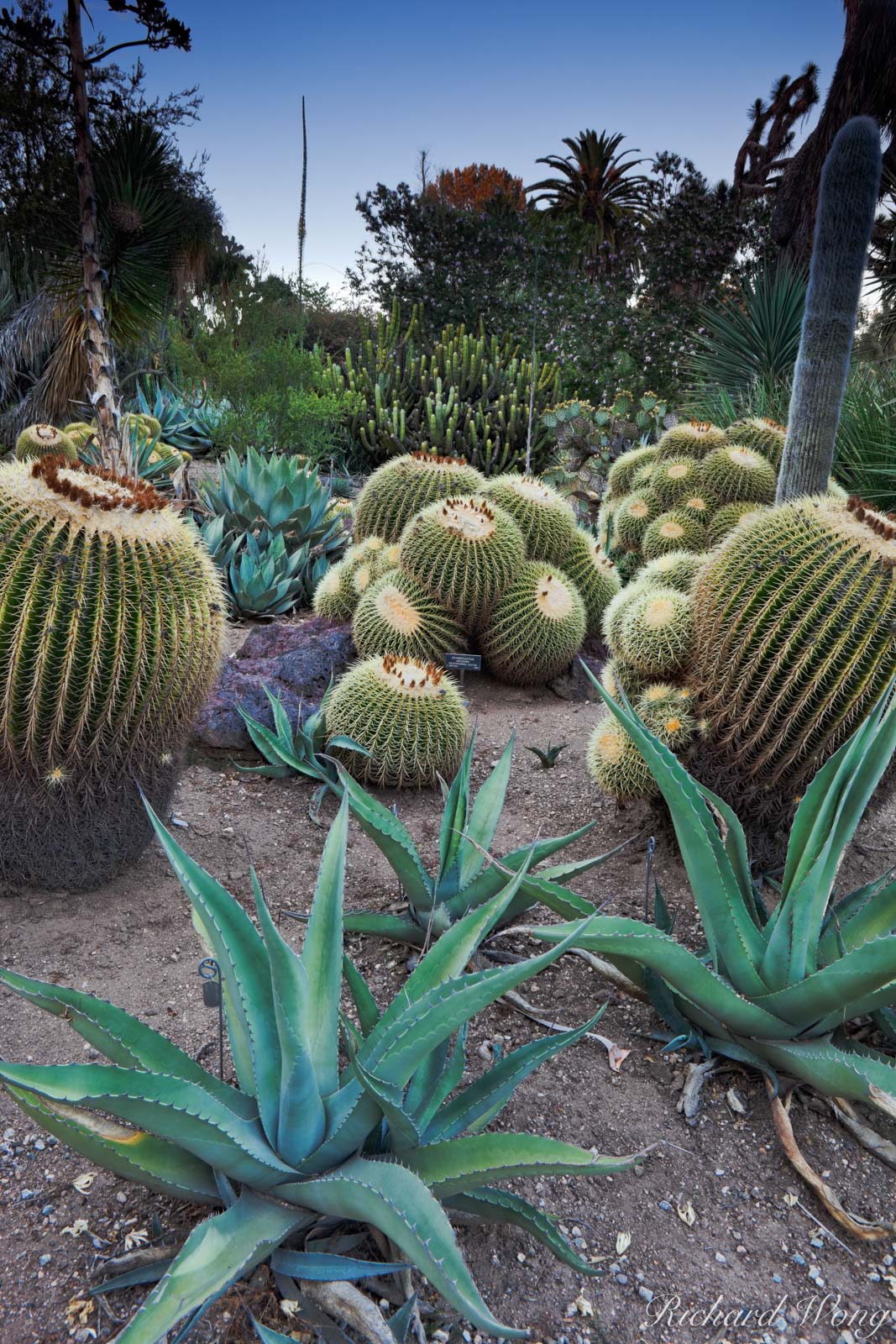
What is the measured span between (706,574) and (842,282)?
1.55 meters

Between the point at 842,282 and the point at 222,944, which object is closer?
the point at 222,944

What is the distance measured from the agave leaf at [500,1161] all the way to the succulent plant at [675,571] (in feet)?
8.25

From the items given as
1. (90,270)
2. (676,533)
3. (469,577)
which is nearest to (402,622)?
(469,577)

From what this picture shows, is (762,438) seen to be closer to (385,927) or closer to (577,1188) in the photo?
(385,927)

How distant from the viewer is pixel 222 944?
1579mm

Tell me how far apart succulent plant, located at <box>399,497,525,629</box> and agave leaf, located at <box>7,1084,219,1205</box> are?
3.14 meters

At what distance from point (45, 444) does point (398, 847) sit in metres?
4.12

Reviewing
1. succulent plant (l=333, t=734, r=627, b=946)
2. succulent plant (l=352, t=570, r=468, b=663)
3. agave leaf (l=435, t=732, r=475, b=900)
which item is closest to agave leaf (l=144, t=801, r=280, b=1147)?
succulent plant (l=333, t=734, r=627, b=946)

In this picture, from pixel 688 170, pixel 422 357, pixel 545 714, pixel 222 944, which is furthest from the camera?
pixel 688 170

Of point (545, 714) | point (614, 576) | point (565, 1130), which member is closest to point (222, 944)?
point (565, 1130)

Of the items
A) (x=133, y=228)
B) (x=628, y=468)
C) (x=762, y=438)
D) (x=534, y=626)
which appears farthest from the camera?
(x=133, y=228)

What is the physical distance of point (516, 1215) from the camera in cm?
156

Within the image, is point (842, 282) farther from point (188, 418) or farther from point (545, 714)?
point (188, 418)

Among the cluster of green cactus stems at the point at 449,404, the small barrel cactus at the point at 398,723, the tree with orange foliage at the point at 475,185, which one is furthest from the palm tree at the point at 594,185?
the small barrel cactus at the point at 398,723
